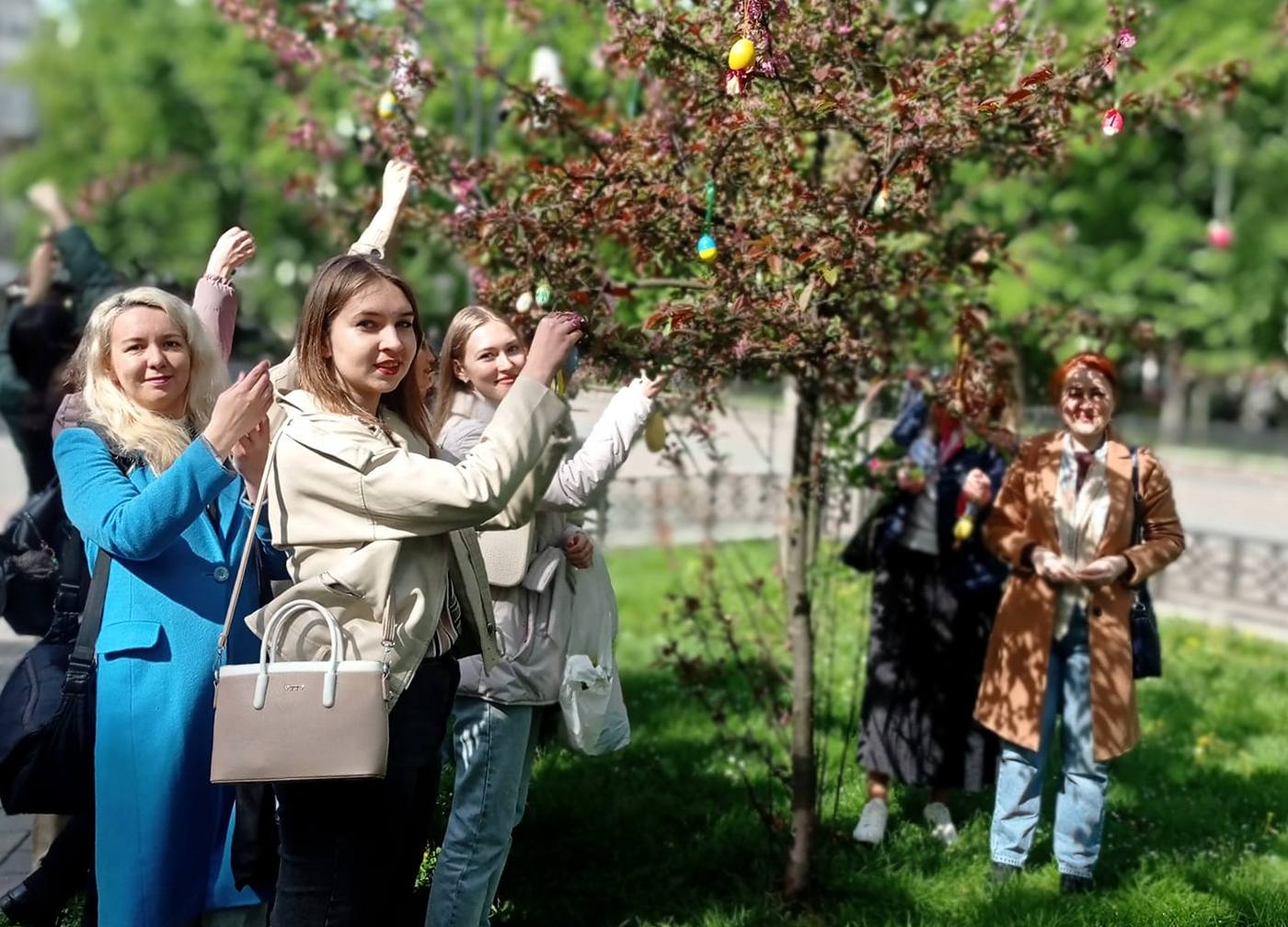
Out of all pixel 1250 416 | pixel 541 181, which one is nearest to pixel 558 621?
pixel 541 181

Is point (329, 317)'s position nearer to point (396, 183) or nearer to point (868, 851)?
point (396, 183)

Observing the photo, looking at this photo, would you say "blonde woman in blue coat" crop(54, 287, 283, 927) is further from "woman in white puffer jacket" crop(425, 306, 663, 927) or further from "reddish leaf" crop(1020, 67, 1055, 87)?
"reddish leaf" crop(1020, 67, 1055, 87)

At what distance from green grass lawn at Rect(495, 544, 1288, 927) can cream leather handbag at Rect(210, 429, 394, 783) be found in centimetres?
192

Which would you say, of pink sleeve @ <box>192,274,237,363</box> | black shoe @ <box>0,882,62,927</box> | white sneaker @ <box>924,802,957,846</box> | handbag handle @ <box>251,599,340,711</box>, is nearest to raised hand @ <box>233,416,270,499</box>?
pink sleeve @ <box>192,274,237,363</box>

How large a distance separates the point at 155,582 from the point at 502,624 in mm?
922

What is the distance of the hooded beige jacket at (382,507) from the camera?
2.65 m

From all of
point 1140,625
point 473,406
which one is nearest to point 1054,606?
point 1140,625

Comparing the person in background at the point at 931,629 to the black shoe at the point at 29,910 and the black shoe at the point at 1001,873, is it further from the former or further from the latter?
the black shoe at the point at 29,910

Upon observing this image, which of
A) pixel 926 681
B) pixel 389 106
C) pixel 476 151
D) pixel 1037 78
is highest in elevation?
pixel 476 151

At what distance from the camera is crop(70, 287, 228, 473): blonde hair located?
10.5ft

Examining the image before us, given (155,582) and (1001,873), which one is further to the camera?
(1001,873)

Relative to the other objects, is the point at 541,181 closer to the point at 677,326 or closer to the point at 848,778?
the point at 677,326

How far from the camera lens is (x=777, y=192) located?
395 centimetres

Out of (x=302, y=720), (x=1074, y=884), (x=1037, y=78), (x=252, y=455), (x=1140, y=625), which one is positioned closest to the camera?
(x=302, y=720)
